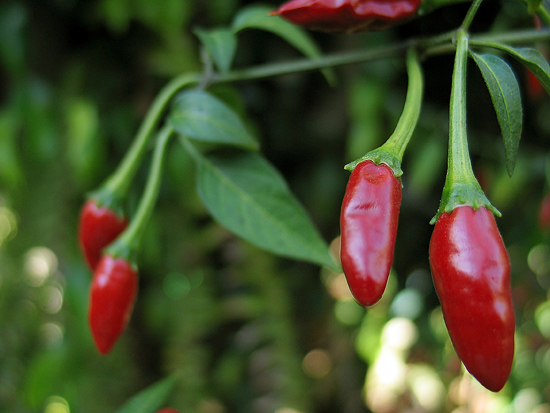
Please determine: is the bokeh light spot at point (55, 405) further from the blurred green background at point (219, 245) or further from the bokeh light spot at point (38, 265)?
the bokeh light spot at point (38, 265)

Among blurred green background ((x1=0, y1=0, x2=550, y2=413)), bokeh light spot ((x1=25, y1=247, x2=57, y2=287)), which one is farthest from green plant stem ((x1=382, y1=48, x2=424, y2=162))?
bokeh light spot ((x1=25, y1=247, x2=57, y2=287))

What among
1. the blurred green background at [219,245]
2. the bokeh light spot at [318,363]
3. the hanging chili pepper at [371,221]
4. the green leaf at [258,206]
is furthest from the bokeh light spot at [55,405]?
the hanging chili pepper at [371,221]

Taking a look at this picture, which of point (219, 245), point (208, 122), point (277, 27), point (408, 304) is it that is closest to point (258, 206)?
point (208, 122)

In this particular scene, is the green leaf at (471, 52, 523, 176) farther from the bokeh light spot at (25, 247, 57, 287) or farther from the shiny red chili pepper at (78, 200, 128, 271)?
the bokeh light spot at (25, 247, 57, 287)

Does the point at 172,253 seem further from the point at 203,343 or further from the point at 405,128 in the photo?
the point at 405,128

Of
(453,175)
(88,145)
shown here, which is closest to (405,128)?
(453,175)

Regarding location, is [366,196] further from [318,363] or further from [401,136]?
[318,363]
